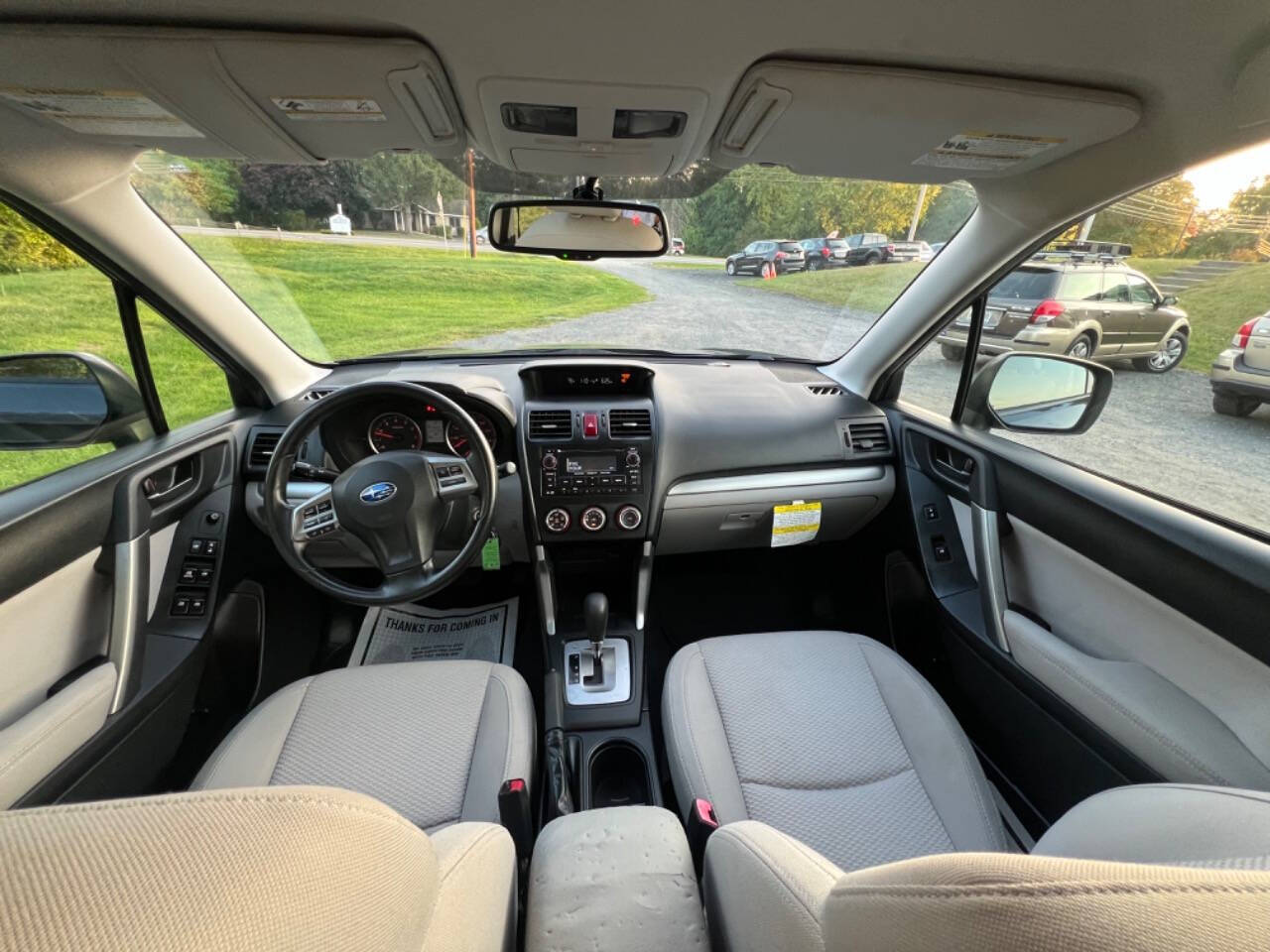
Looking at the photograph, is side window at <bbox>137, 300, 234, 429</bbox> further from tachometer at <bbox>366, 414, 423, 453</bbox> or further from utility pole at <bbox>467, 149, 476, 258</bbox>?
utility pole at <bbox>467, 149, 476, 258</bbox>

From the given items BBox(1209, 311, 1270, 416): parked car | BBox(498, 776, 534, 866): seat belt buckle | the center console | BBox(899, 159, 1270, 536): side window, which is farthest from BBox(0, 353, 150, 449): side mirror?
BBox(1209, 311, 1270, 416): parked car

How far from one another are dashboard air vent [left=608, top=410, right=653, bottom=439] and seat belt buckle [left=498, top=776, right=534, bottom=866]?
137cm

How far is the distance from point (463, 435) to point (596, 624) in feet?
3.04

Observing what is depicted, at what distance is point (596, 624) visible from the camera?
232 centimetres

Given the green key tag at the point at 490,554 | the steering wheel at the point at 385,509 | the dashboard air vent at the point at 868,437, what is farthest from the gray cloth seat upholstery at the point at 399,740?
the dashboard air vent at the point at 868,437

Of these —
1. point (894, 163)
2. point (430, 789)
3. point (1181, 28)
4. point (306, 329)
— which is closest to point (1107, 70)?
point (1181, 28)

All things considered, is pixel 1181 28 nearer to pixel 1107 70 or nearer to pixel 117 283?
pixel 1107 70

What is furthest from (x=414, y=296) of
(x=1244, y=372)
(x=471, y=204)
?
(x=1244, y=372)

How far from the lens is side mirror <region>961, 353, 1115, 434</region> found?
2.08 metres

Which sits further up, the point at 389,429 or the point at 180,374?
the point at 180,374

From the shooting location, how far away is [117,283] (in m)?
1.93

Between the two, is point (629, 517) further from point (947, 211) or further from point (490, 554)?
point (947, 211)

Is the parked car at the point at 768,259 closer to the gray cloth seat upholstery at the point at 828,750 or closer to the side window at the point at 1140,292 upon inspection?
the side window at the point at 1140,292

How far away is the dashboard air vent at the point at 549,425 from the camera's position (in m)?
2.39
